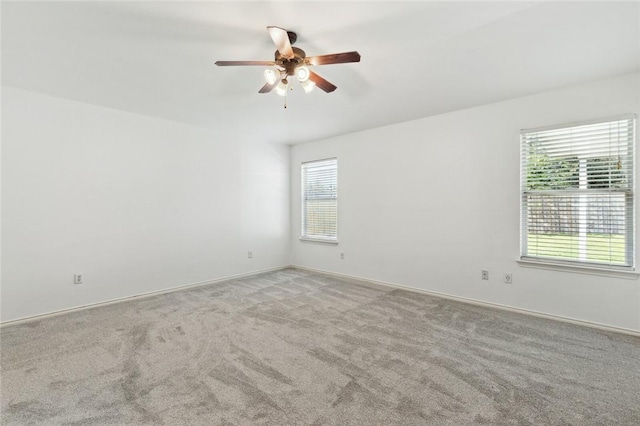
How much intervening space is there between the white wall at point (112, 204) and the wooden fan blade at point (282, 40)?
9.54ft

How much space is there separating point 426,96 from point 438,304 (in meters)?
2.55

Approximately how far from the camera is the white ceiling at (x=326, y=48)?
193 cm

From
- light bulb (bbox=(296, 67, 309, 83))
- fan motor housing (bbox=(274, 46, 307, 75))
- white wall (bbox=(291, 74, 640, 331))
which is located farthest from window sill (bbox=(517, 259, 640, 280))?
fan motor housing (bbox=(274, 46, 307, 75))

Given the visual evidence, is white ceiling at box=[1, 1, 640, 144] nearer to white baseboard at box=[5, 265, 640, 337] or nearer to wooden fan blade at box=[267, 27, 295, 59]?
wooden fan blade at box=[267, 27, 295, 59]

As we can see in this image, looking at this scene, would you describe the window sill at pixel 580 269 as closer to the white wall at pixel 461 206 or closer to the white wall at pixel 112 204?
the white wall at pixel 461 206

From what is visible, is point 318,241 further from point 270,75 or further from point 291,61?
point 291,61

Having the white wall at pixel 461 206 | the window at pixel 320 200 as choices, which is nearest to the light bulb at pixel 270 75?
the white wall at pixel 461 206

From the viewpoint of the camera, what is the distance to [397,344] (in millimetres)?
2551

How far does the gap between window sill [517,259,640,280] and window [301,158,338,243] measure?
112 inches

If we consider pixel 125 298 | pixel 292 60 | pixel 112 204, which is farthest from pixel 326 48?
pixel 125 298

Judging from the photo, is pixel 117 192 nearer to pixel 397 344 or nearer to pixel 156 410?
pixel 156 410

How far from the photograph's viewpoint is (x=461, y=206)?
3.83m

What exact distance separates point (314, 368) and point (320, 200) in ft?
11.8

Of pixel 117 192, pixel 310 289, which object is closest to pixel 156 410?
pixel 310 289
